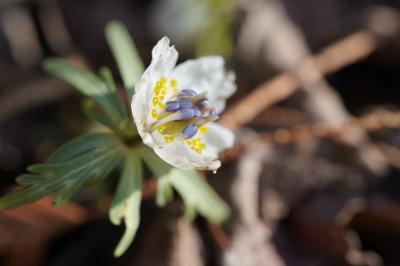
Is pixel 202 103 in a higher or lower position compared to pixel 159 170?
higher

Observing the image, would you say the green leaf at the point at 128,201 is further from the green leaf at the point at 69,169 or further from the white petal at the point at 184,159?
the white petal at the point at 184,159

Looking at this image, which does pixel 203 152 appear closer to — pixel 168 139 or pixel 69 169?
pixel 168 139

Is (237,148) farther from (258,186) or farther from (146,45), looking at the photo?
(146,45)

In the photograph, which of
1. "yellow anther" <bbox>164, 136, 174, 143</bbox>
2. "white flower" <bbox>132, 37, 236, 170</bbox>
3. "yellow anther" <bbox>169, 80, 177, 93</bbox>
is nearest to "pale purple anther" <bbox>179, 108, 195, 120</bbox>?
"white flower" <bbox>132, 37, 236, 170</bbox>

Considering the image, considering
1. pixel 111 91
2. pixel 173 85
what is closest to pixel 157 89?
pixel 173 85

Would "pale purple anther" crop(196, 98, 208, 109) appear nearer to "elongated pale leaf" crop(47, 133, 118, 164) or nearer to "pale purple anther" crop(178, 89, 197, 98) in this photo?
"pale purple anther" crop(178, 89, 197, 98)

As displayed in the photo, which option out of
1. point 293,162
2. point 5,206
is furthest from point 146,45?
point 5,206
